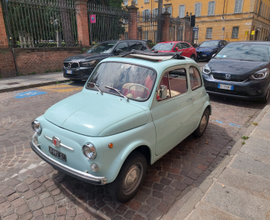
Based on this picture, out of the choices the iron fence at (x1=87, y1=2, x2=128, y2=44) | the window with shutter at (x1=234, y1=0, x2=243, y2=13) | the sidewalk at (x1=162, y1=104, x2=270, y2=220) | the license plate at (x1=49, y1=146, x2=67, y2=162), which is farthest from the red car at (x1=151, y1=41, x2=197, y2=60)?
the window with shutter at (x1=234, y1=0, x2=243, y2=13)

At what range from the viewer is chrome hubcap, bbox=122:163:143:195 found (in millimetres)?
2625

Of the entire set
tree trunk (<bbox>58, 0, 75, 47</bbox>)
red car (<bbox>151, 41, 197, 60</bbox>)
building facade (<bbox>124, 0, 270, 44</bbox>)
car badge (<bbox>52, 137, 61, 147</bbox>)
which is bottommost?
car badge (<bbox>52, 137, 61, 147</bbox>)

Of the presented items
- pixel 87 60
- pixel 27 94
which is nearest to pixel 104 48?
pixel 87 60

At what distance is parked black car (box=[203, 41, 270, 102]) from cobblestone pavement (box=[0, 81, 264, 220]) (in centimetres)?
170

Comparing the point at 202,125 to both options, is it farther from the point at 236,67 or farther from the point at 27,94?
the point at 27,94

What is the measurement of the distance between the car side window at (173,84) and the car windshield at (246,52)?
15.2ft

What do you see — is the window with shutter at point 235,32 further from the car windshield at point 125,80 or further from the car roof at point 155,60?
the car windshield at point 125,80

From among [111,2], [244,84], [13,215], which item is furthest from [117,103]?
[111,2]

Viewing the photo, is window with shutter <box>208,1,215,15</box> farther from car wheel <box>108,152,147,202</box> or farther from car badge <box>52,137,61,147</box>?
car badge <box>52,137,61,147</box>

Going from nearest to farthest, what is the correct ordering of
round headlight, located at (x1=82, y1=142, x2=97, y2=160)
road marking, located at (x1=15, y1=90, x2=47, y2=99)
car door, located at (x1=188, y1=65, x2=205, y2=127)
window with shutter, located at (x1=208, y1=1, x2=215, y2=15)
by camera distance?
1. round headlight, located at (x1=82, y1=142, x2=97, y2=160)
2. car door, located at (x1=188, y1=65, x2=205, y2=127)
3. road marking, located at (x1=15, y1=90, x2=47, y2=99)
4. window with shutter, located at (x1=208, y1=1, x2=215, y2=15)

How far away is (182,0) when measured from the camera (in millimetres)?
44719

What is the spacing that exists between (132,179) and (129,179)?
6 centimetres

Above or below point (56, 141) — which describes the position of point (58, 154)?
below

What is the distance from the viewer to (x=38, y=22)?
1216 centimetres
